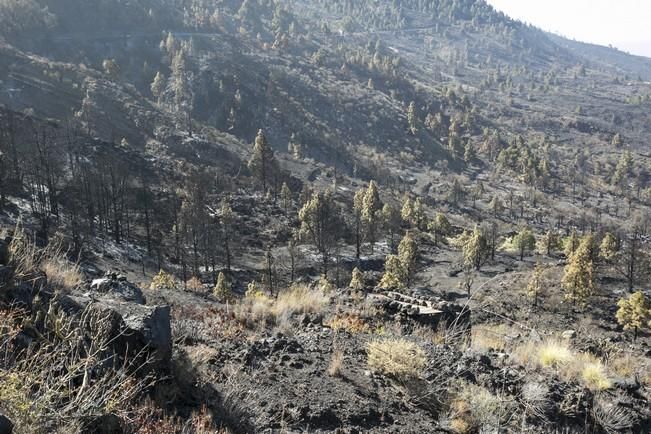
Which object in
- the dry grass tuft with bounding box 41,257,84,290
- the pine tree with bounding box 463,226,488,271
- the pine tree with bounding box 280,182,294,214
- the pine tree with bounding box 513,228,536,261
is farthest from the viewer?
the pine tree with bounding box 280,182,294,214

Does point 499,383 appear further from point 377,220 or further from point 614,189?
point 614,189

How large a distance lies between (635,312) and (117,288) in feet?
168

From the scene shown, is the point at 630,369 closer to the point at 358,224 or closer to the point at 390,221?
the point at 358,224

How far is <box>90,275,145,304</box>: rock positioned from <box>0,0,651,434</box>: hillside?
0.07 m

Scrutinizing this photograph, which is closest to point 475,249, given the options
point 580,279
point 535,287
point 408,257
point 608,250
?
point 535,287

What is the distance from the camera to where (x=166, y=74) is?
471ft

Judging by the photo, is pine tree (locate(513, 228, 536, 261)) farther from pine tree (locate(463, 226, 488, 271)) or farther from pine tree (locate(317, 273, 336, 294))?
pine tree (locate(317, 273, 336, 294))

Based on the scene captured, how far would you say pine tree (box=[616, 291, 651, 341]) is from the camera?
4397 centimetres

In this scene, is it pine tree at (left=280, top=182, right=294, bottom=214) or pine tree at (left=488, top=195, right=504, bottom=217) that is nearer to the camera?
pine tree at (left=280, top=182, right=294, bottom=214)

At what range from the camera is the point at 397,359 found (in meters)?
6.87

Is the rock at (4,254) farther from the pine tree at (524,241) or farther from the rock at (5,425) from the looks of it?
the pine tree at (524,241)

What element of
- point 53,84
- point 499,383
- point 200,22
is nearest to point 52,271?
point 499,383

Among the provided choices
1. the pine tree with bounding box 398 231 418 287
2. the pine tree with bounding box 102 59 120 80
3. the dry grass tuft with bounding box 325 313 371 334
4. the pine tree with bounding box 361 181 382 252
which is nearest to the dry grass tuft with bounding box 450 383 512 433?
the dry grass tuft with bounding box 325 313 371 334

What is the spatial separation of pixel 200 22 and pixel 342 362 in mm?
200045
